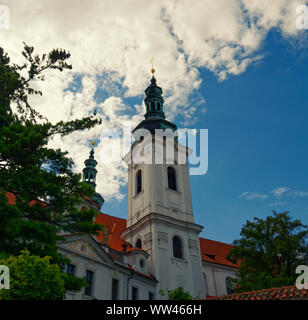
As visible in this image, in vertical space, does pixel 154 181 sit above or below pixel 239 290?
above

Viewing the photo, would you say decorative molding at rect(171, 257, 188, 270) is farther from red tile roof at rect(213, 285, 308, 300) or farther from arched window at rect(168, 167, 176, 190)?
red tile roof at rect(213, 285, 308, 300)

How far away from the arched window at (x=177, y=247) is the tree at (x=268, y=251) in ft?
22.0

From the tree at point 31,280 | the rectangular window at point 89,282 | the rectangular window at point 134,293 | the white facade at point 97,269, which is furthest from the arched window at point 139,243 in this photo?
the tree at point 31,280

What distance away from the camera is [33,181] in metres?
12.3

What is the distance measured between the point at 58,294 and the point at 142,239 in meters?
23.7

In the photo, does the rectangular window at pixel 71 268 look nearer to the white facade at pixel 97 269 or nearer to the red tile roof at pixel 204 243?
the white facade at pixel 97 269

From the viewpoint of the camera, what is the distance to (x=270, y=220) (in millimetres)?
26875

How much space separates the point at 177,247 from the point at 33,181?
2350 centimetres

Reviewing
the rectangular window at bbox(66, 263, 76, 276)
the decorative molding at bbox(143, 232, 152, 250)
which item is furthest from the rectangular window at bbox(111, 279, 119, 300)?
the decorative molding at bbox(143, 232, 152, 250)

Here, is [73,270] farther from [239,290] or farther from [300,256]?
[300,256]

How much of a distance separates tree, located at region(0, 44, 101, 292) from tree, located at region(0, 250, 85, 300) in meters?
1.66

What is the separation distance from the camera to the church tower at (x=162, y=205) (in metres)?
31.3
